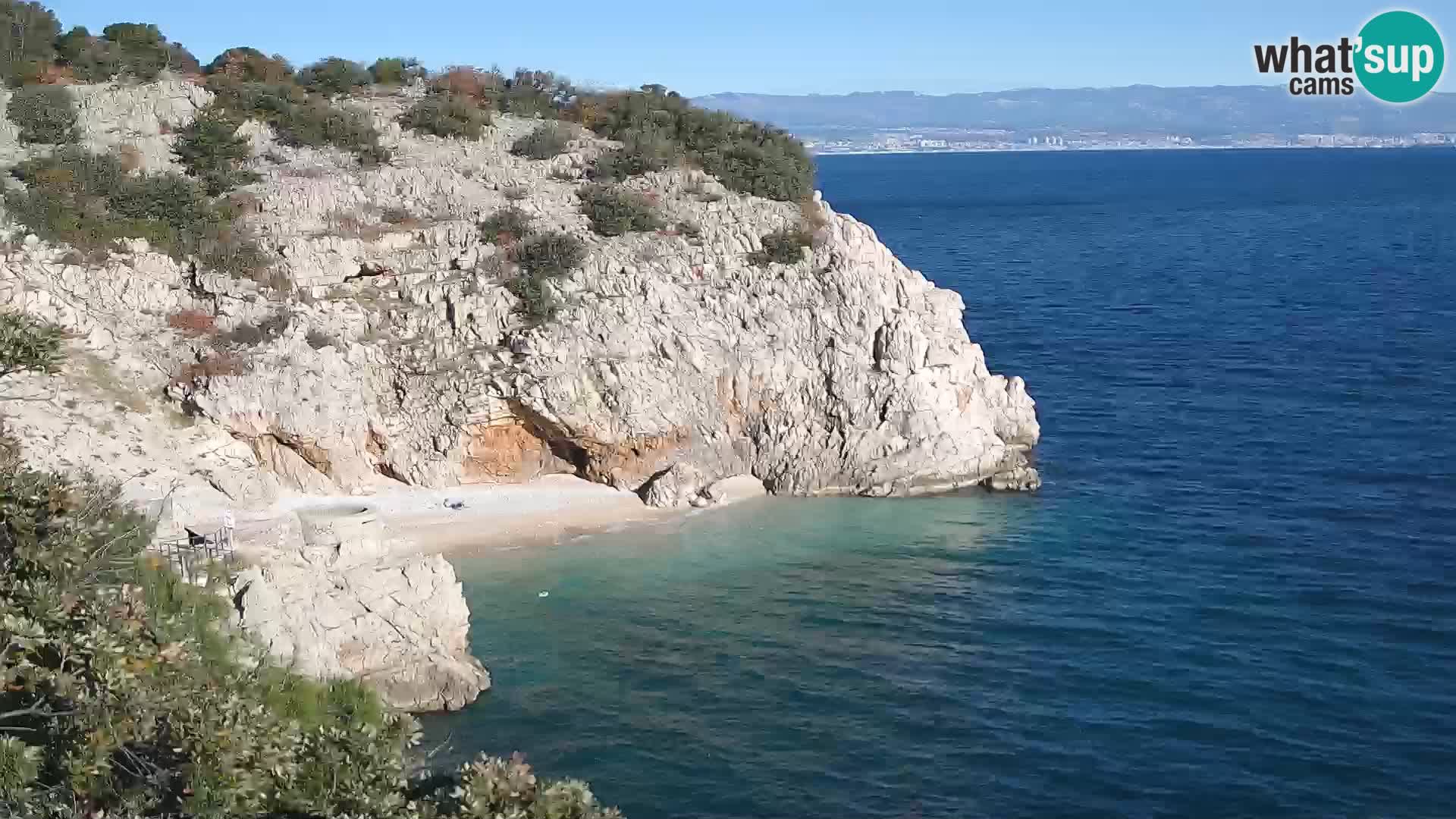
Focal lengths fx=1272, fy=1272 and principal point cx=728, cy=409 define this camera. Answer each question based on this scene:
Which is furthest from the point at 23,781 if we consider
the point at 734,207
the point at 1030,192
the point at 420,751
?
the point at 1030,192

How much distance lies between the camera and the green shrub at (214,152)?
3609 cm

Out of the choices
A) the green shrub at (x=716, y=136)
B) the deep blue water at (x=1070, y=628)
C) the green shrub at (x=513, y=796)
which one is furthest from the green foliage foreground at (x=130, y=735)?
the green shrub at (x=716, y=136)

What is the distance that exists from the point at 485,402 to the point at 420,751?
1374 cm

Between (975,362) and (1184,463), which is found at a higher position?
(975,362)

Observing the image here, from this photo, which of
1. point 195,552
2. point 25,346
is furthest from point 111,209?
point 25,346

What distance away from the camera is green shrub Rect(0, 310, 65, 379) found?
1171 centimetres

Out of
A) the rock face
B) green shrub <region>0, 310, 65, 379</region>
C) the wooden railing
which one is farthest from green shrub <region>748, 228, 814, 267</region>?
green shrub <region>0, 310, 65, 379</region>

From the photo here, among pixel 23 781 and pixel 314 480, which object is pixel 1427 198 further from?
pixel 23 781

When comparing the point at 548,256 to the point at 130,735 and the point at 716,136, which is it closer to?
the point at 716,136

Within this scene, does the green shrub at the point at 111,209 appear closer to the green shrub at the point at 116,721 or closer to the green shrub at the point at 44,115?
the green shrub at the point at 44,115

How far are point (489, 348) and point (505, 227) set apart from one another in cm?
420

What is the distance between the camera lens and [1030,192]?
14450 cm

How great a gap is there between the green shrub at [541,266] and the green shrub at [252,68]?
1311cm

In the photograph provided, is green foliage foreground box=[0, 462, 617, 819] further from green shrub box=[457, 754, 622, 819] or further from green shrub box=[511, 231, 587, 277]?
green shrub box=[511, 231, 587, 277]
